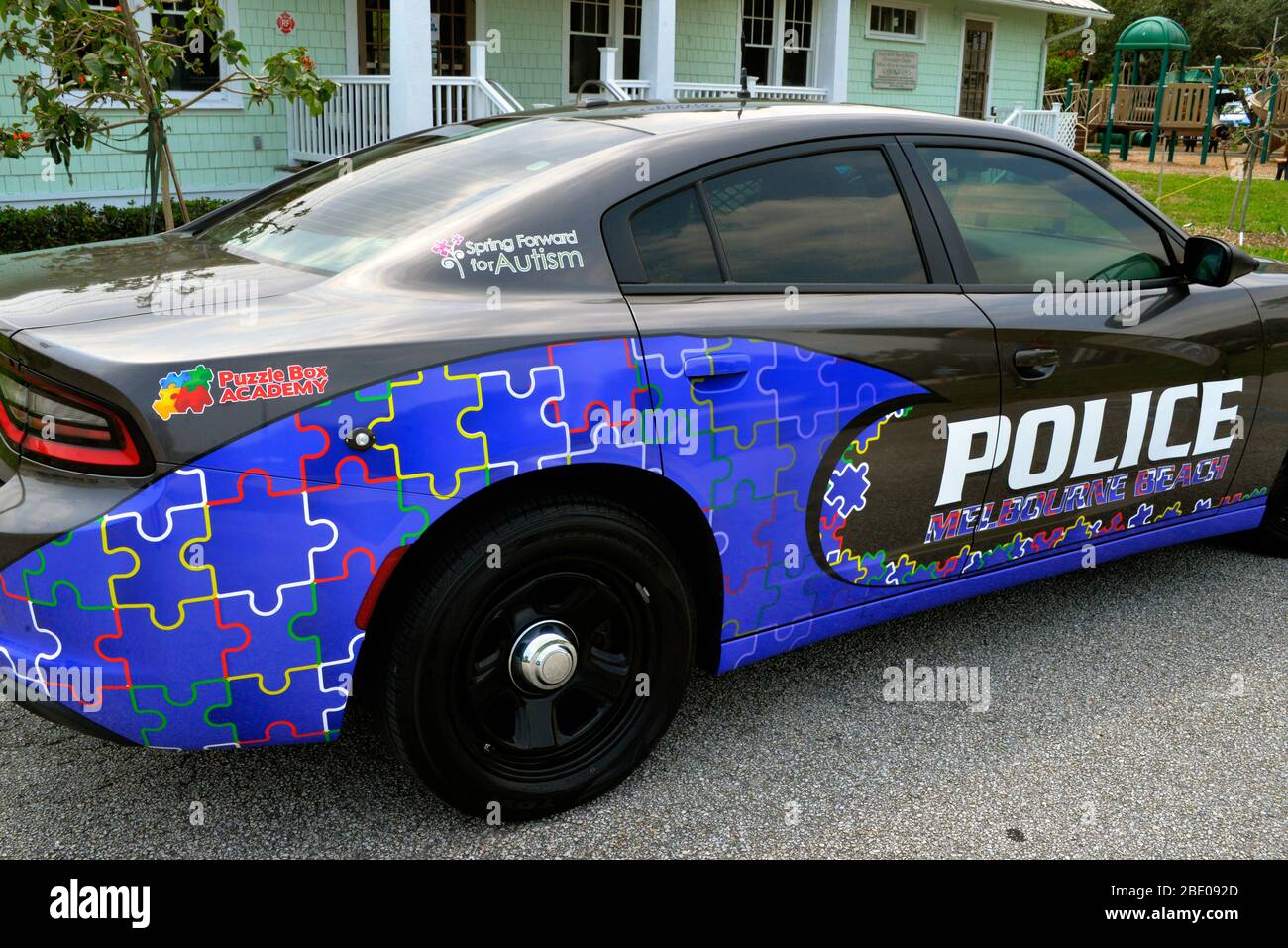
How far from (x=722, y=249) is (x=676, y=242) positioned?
0.13m

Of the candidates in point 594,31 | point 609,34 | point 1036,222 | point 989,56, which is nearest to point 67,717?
point 1036,222

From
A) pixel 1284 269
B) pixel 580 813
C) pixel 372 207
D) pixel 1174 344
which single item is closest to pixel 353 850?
pixel 580 813

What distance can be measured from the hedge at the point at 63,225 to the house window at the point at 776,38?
10.3m

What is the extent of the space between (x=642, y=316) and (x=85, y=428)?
1172 millimetres

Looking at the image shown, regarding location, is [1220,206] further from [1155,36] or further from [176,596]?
[176,596]

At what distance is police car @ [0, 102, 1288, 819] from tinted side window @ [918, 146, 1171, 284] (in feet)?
0.04

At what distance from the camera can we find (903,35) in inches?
755

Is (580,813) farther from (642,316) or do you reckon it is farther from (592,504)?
(642,316)

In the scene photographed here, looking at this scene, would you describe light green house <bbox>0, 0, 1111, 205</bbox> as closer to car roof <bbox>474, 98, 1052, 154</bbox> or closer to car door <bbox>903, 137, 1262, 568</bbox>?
car roof <bbox>474, 98, 1052, 154</bbox>

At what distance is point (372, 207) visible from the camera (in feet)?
9.76

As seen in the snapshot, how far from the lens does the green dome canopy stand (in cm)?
2923

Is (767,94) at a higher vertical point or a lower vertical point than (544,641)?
higher

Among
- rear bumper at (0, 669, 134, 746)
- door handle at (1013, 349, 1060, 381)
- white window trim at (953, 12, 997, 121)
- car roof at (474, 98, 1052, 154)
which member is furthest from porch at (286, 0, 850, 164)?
rear bumper at (0, 669, 134, 746)

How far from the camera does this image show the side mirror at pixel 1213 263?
3.66m
